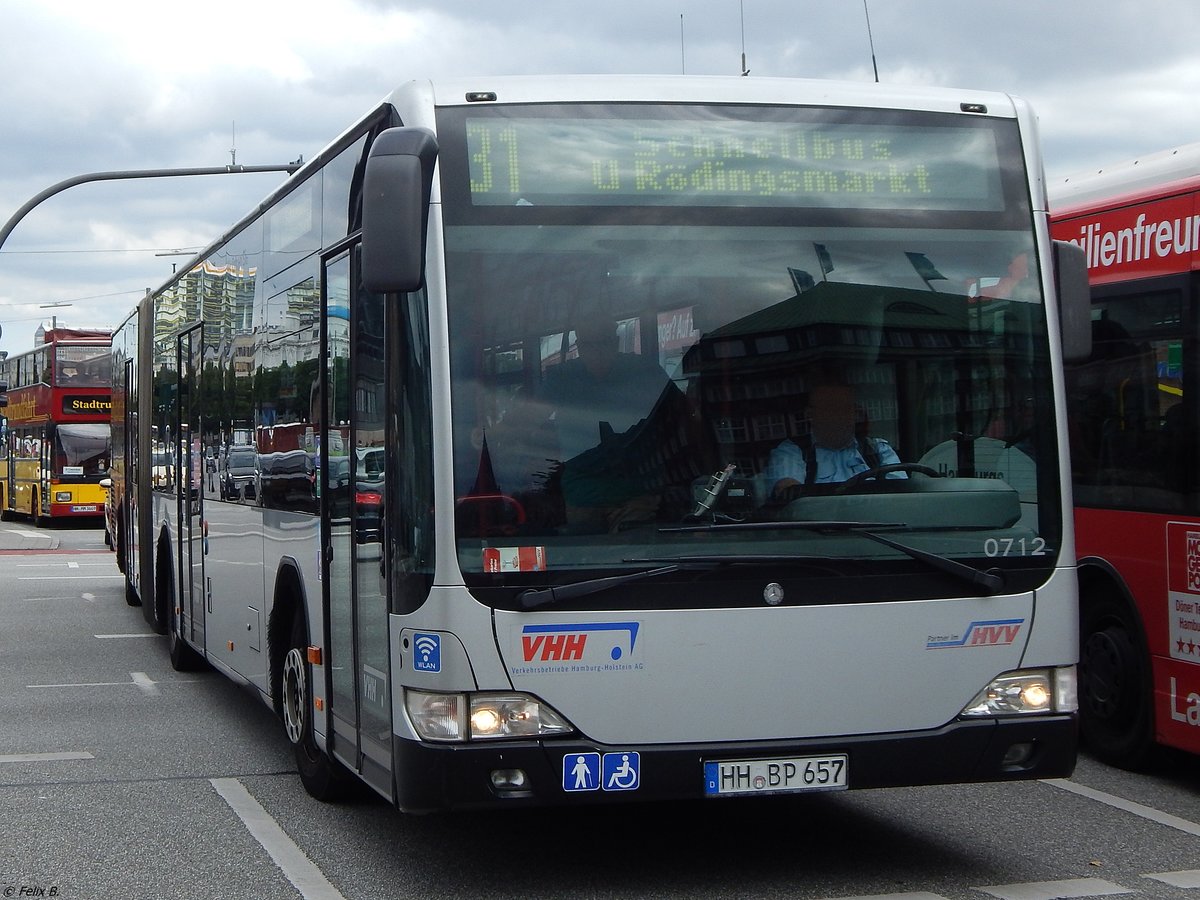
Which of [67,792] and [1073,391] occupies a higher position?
[1073,391]

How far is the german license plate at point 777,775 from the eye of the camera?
5727mm

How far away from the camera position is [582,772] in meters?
5.64

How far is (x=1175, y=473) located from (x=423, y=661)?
405 centimetres

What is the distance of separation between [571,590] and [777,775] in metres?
0.97

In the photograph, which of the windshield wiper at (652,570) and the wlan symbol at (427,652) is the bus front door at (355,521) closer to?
the wlan symbol at (427,652)

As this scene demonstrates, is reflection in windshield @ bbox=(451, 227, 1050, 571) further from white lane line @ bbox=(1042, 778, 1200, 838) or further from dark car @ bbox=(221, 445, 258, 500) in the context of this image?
dark car @ bbox=(221, 445, 258, 500)

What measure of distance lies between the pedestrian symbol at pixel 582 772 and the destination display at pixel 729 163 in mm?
1864

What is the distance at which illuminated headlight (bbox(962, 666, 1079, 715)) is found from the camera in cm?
599

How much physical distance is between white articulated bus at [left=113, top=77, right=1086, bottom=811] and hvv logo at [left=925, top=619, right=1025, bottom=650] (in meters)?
0.01

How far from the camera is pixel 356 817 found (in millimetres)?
7508

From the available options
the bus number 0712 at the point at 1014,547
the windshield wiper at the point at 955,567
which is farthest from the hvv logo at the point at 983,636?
the bus number 0712 at the point at 1014,547

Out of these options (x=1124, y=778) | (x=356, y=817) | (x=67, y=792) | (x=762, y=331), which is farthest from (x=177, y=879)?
(x=1124, y=778)

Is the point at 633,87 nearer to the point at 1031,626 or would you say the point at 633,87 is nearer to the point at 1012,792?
the point at 1031,626

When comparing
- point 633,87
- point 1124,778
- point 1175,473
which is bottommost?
point 1124,778
